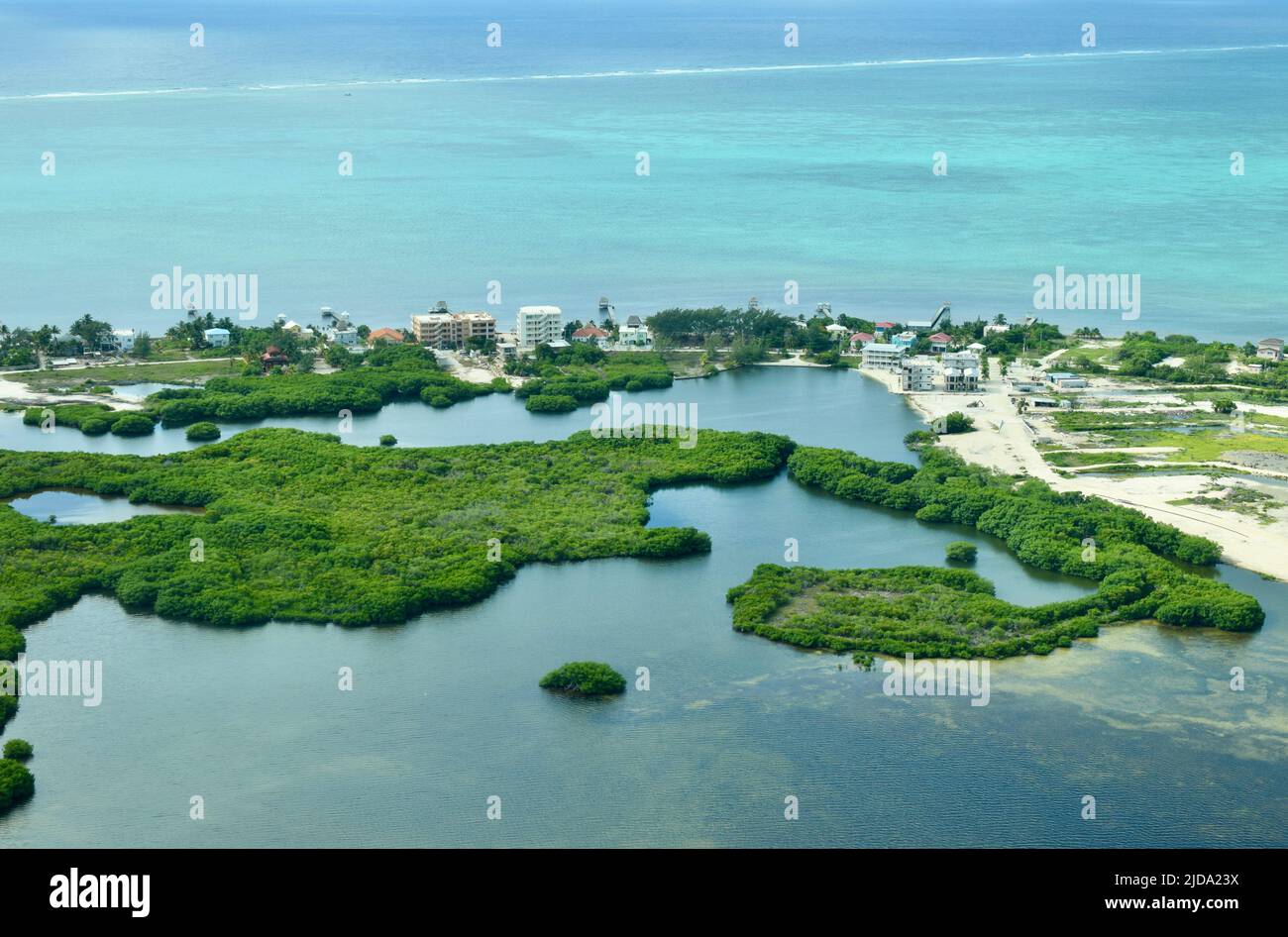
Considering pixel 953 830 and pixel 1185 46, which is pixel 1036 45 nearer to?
pixel 1185 46

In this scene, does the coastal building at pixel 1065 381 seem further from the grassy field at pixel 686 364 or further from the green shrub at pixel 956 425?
the grassy field at pixel 686 364

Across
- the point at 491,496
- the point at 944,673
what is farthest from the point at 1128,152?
the point at 944,673

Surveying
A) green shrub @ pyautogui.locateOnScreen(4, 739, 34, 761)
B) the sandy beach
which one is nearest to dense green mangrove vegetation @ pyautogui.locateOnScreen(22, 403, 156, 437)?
green shrub @ pyautogui.locateOnScreen(4, 739, 34, 761)

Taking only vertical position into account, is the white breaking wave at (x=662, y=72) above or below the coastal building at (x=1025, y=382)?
above

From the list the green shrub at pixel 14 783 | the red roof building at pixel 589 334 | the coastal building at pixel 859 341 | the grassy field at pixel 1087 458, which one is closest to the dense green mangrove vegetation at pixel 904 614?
the grassy field at pixel 1087 458

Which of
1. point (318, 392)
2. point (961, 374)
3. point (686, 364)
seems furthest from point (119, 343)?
point (961, 374)

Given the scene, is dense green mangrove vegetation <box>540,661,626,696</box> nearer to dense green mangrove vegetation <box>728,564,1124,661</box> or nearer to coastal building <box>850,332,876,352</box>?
dense green mangrove vegetation <box>728,564,1124,661</box>

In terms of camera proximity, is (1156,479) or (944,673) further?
(1156,479)
